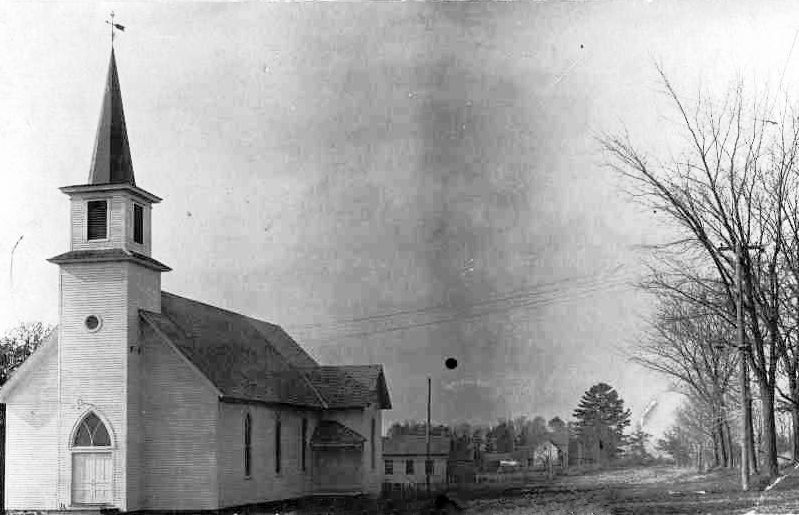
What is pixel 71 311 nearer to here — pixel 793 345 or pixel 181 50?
pixel 181 50

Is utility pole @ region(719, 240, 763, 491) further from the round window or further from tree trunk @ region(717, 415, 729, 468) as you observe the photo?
tree trunk @ region(717, 415, 729, 468)

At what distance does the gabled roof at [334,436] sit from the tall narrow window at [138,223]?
14.1 m

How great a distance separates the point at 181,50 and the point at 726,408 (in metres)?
31.6

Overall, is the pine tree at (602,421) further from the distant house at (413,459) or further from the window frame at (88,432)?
the window frame at (88,432)

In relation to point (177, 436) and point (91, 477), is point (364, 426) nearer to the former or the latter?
point (177, 436)

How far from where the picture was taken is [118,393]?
34281 millimetres

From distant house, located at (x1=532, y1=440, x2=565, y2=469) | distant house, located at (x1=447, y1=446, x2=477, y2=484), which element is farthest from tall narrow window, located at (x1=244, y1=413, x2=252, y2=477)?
distant house, located at (x1=532, y1=440, x2=565, y2=469)

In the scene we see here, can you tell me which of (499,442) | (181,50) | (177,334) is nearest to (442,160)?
(181,50)

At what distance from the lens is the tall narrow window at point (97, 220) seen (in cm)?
3575

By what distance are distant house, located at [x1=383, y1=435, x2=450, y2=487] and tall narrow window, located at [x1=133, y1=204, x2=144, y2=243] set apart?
28425 millimetres

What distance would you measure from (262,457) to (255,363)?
4.70 metres

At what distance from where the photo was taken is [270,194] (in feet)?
124

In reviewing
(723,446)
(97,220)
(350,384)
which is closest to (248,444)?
(97,220)

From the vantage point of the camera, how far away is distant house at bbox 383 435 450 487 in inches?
2391
